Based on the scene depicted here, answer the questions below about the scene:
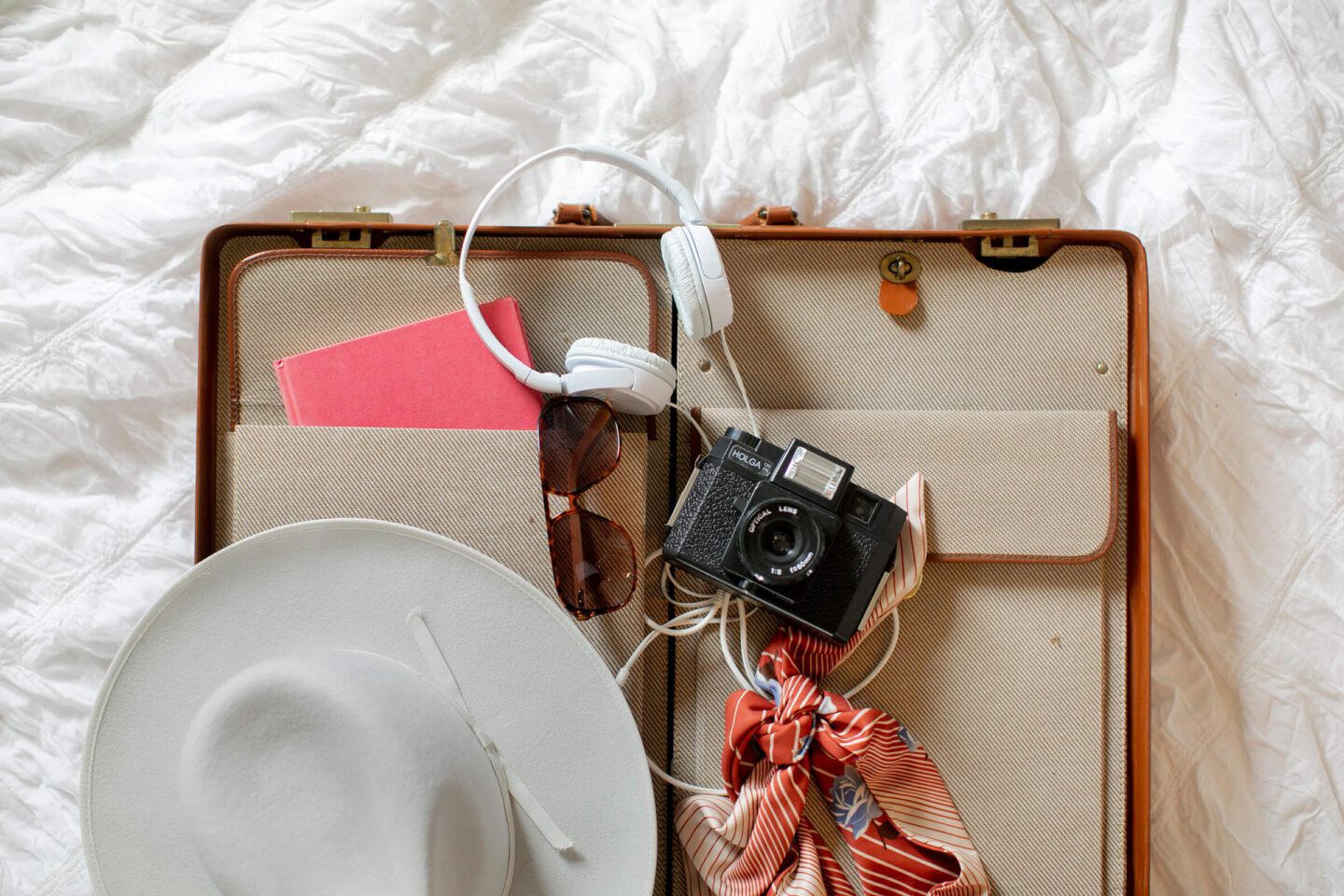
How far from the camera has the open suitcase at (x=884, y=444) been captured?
24.8 inches

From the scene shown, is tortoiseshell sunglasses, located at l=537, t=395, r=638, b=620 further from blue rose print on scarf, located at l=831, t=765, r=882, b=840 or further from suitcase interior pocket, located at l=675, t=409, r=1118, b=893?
blue rose print on scarf, located at l=831, t=765, r=882, b=840

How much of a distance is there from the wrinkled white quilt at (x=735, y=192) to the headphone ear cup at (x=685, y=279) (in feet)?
0.50

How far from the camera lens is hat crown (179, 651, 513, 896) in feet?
1.53

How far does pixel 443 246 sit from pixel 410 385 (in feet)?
0.34

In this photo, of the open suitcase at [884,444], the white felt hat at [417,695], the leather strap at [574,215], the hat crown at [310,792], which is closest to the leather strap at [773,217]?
the open suitcase at [884,444]

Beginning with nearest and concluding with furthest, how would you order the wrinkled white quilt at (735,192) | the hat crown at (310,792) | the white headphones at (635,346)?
the hat crown at (310,792), the white headphones at (635,346), the wrinkled white quilt at (735,192)

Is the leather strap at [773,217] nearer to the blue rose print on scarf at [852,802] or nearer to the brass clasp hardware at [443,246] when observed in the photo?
the brass clasp hardware at [443,246]

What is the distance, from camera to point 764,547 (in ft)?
2.02

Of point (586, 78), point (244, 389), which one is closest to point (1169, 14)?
point (586, 78)

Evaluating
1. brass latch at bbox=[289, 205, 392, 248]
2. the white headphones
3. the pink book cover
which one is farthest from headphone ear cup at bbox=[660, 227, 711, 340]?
brass latch at bbox=[289, 205, 392, 248]

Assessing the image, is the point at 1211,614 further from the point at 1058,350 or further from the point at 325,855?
the point at 325,855

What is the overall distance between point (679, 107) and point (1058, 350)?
36 centimetres

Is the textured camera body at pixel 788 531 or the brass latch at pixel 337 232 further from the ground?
the brass latch at pixel 337 232

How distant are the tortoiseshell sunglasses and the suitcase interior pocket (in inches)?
3.4
